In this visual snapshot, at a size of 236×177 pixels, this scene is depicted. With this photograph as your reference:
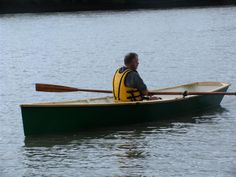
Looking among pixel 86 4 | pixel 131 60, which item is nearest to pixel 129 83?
pixel 131 60

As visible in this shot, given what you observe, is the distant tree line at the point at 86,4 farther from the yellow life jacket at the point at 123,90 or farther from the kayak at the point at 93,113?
the yellow life jacket at the point at 123,90

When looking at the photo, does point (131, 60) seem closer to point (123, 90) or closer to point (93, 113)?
point (123, 90)

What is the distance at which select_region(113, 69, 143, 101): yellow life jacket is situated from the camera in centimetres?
1269

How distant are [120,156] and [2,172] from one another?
6.58ft

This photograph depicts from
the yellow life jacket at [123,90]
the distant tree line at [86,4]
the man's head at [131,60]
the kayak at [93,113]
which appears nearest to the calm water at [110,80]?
the kayak at [93,113]

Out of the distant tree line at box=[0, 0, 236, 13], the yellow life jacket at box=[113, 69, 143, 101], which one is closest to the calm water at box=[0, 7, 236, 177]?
the yellow life jacket at box=[113, 69, 143, 101]

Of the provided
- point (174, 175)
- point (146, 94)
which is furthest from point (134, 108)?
point (174, 175)

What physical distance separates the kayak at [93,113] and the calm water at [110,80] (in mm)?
176

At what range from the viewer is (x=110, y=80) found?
20.3 metres

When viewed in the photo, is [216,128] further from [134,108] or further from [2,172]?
[2,172]

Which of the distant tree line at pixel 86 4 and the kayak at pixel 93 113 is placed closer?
the kayak at pixel 93 113

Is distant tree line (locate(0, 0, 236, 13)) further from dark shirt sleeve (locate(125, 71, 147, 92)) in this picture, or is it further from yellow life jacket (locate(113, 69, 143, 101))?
dark shirt sleeve (locate(125, 71, 147, 92))

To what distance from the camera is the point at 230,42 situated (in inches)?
1179

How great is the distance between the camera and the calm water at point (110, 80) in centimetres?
1071
